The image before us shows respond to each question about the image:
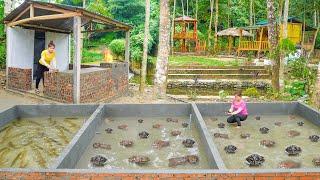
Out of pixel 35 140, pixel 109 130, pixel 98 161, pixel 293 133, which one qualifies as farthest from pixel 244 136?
pixel 35 140

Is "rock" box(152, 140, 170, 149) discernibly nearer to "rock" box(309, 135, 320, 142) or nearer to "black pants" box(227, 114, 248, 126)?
"black pants" box(227, 114, 248, 126)

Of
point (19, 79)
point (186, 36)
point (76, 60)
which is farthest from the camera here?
point (186, 36)

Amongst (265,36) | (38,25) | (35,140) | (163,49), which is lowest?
(35,140)

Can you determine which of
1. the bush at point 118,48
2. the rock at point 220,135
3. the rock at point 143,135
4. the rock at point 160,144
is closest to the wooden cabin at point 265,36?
the bush at point 118,48

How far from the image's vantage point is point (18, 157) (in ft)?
22.1

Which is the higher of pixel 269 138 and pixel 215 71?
pixel 215 71

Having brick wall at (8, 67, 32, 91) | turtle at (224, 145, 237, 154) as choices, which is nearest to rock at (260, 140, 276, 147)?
turtle at (224, 145, 237, 154)

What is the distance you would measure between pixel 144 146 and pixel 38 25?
970 cm

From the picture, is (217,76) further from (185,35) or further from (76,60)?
(76,60)

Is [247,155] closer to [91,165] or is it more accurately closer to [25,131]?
[91,165]

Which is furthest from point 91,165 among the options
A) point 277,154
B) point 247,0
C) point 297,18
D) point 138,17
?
point 247,0

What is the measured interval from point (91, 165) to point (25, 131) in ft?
9.42

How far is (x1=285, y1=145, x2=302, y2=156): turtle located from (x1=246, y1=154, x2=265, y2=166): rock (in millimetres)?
751

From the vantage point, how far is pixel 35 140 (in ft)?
25.7
